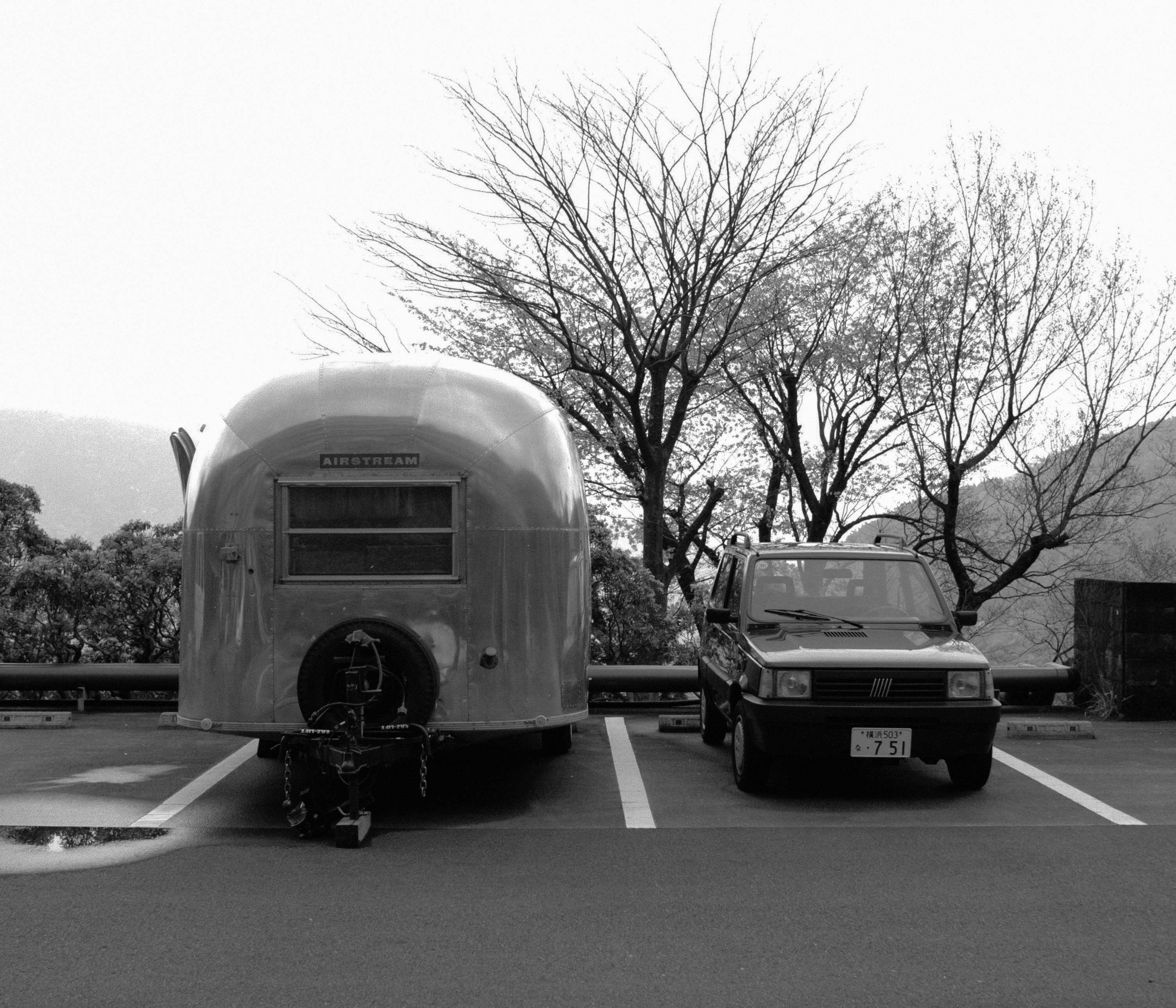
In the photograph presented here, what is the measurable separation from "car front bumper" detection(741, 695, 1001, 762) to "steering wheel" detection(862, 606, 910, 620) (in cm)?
118

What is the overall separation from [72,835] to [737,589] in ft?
17.2

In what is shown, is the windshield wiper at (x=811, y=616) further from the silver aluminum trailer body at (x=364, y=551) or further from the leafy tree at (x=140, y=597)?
the leafy tree at (x=140, y=597)

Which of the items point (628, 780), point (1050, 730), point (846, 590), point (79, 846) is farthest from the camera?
point (1050, 730)

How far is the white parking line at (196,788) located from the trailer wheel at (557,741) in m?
2.41

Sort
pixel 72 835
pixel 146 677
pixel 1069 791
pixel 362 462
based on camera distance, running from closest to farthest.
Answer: pixel 72 835, pixel 362 462, pixel 1069 791, pixel 146 677

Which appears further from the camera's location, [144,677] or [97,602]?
[97,602]

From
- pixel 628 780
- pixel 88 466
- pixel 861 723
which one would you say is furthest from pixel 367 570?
pixel 88 466

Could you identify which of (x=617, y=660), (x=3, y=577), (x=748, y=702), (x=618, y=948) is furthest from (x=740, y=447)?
(x=618, y=948)

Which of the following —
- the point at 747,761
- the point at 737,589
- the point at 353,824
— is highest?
the point at 737,589

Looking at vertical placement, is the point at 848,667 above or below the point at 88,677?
above

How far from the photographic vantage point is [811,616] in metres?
8.95

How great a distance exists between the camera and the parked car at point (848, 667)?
311 inches

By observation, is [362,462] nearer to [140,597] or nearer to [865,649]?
[865,649]

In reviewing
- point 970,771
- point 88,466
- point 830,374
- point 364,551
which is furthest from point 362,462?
point 88,466
